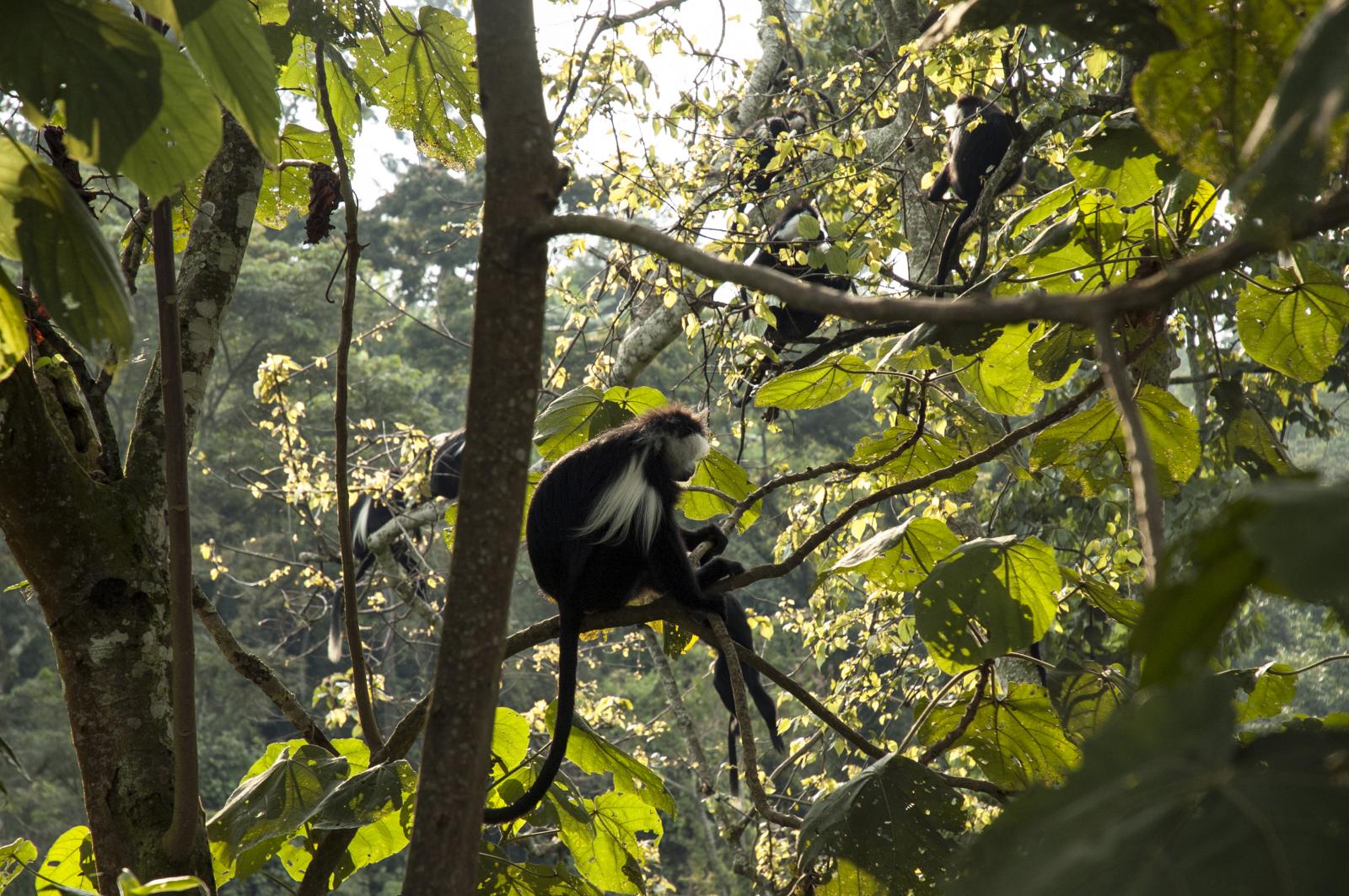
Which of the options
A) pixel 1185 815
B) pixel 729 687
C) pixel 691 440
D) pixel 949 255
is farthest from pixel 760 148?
pixel 1185 815

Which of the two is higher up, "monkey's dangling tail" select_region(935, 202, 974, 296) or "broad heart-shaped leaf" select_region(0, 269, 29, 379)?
"monkey's dangling tail" select_region(935, 202, 974, 296)

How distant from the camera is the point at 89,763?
121cm

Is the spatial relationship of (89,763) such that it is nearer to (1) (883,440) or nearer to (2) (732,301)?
(1) (883,440)

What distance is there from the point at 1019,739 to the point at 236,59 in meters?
1.46

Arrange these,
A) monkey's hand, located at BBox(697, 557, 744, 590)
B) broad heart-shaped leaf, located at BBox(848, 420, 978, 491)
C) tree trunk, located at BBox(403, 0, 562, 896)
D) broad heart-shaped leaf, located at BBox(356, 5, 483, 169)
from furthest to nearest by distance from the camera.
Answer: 1. monkey's hand, located at BBox(697, 557, 744, 590)
2. broad heart-shaped leaf, located at BBox(848, 420, 978, 491)
3. broad heart-shaped leaf, located at BBox(356, 5, 483, 169)
4. tree trunk, located at BBox(403, 0, 562, 896)

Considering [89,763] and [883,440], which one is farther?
[883,440]

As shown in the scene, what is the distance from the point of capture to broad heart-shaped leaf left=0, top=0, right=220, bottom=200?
0.71m

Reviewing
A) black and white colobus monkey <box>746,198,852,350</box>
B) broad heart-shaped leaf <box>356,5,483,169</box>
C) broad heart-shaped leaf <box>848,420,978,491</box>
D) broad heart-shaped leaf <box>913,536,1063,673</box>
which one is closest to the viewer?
broad heart-shaped leaf <box>913,536,1063,673</box>

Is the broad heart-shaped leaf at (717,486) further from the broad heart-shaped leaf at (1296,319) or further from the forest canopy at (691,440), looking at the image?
the broad heart-shaped leaf at (1296,319)

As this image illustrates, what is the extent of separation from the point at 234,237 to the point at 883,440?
121 centimetres

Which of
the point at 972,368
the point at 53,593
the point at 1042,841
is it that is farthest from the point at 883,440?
the point at 1042,841

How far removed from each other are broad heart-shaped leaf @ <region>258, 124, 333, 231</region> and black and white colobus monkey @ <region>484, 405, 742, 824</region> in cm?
82

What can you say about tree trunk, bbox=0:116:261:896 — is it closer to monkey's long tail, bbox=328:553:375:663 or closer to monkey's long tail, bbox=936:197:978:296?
monkey's long tail, bbox=936:197:978:296

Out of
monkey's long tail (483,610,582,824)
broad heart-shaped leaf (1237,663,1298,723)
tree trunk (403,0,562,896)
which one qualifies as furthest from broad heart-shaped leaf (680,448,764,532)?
tree trunk (403,0,562,896)
